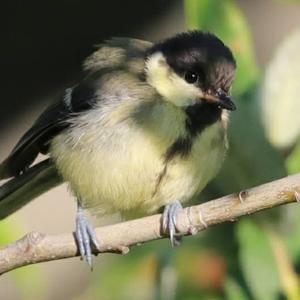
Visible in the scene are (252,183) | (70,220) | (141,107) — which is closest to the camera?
(252,183)

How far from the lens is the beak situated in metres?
1.60

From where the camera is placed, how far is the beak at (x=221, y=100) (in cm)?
160

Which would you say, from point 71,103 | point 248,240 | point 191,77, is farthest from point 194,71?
point 248,240

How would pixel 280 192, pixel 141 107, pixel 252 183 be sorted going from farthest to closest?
pixel 141 107 < pixel 252 183 < pixel 280 192

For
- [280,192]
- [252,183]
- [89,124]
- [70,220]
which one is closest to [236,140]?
[252,183]

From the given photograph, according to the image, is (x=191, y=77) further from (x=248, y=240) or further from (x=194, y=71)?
(x=248, y=240)

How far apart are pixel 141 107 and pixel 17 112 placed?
4.84 feet

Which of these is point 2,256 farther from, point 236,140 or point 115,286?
point 236,140

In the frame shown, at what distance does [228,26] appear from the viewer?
1547 mm

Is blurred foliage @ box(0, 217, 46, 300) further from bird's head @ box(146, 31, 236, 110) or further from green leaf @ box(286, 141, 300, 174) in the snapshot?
green leaf @ box(286, 141, 300, 174)

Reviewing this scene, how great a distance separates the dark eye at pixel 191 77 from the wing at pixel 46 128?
0.64 feet

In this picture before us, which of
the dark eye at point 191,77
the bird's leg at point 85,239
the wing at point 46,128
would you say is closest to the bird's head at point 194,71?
the dark eye at point 191,77

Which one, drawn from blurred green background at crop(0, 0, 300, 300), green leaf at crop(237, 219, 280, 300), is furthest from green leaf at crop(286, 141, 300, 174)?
green leaf at crop(237, 219, 280, 300)

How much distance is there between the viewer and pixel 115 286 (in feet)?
4.75
